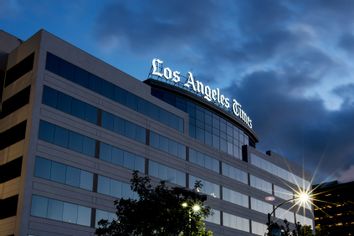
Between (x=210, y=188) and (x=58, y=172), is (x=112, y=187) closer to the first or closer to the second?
(x=58, y=172)

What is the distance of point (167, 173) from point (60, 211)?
19.8 m

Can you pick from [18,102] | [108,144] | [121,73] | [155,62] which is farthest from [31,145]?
[155,62]

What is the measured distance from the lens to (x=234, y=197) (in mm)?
86125

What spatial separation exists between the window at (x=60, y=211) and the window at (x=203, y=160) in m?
23.5

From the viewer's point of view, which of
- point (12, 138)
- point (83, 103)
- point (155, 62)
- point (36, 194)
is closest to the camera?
point (36, 194)

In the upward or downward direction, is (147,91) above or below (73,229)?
above

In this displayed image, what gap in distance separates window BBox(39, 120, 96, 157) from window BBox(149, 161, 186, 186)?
10798 mm

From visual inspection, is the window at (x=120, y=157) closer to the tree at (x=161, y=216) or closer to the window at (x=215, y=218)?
the window at (x=215, y=218)

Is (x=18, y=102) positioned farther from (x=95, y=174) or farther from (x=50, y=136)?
(x=95, y=174)

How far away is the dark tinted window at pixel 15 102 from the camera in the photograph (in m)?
56.7

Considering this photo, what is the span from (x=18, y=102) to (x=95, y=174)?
38.6 ft

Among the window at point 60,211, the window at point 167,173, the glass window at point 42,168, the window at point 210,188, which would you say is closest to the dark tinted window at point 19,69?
the glass window at point 42,168

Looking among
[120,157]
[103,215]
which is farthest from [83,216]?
[120,157]

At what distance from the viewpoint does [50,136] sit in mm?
55562
